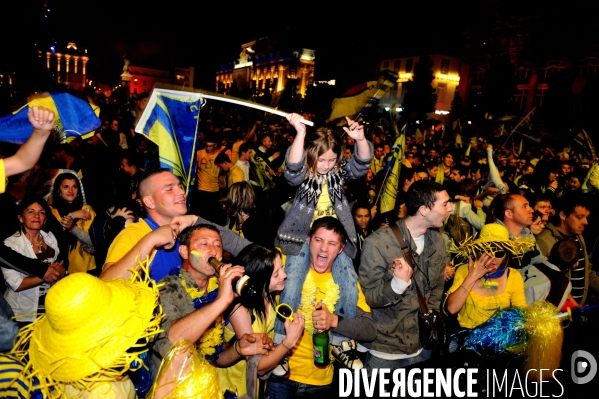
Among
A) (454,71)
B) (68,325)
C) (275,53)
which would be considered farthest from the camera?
(275,53)

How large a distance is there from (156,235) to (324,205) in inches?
67.8

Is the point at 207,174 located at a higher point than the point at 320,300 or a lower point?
higher

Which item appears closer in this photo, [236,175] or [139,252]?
[139,252]

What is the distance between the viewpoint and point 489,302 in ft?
12.4

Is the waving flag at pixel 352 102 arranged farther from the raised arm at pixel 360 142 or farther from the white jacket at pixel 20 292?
the white jacket at pixel 20 292

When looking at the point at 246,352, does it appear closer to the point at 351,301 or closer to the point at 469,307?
the point at 351,301

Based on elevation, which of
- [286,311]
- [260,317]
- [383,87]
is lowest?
[260,317]

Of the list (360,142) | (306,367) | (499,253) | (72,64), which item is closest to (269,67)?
(72,64)

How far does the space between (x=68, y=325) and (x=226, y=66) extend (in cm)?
16274

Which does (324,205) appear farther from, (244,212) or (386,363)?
(244,212)

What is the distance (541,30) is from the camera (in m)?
57.8

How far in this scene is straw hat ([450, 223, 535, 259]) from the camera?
3.80 metres

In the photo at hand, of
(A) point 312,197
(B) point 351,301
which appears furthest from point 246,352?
(A) point 312,197

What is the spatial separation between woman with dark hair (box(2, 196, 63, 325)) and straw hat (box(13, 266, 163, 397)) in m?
2.79
